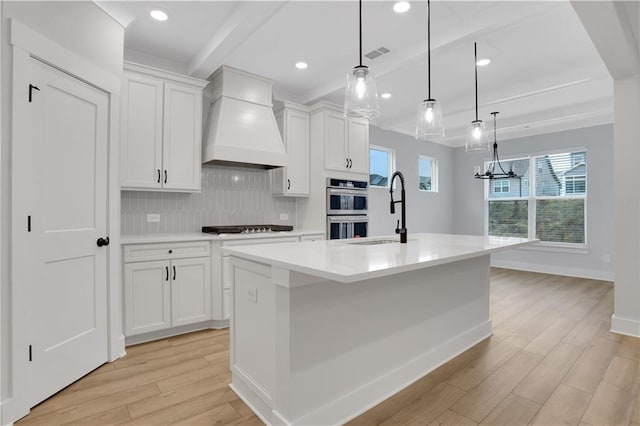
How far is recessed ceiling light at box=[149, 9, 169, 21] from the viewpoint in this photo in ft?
9.14

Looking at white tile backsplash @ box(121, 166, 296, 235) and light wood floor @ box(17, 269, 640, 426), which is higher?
white tile backsplash @ box(121, 166, 296, 235)

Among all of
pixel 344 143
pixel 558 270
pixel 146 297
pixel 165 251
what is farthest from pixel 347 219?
pixel 558 270

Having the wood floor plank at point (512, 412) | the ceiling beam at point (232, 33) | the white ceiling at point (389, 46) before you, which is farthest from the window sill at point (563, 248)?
the ceiling beam at point (232, 33)

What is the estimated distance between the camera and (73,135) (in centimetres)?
233

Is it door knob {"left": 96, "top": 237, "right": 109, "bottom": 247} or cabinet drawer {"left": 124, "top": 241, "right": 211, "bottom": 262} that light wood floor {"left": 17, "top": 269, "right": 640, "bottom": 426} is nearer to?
cabinet drawer {"left": 124, "top": 241, "right": 211, "bottom": 262}

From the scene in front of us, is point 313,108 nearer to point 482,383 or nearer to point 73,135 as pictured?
point 73,135

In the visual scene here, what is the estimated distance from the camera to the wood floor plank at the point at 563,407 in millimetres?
1850

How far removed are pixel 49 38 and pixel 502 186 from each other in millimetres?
7542

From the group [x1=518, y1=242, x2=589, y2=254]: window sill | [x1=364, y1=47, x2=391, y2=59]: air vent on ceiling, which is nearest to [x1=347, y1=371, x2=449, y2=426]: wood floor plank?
[x1=364, y1=47, x2=391, y2=59]: air vent on ceiling

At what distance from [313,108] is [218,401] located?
11.7ft

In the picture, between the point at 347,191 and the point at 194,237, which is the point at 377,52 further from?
the point at 194,237

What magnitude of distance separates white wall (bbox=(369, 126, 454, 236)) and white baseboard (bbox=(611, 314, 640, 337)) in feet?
11.2

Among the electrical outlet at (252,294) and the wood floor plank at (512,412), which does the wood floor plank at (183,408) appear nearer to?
the electrical outlet at (252,294)

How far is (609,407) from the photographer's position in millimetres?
1985
